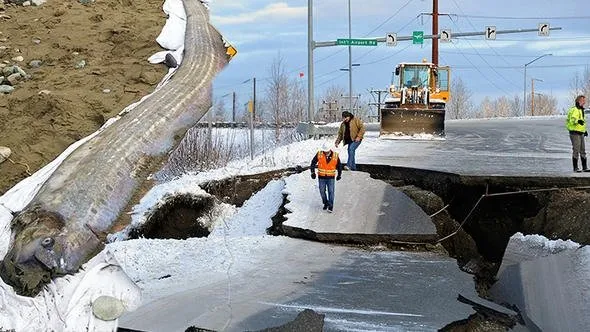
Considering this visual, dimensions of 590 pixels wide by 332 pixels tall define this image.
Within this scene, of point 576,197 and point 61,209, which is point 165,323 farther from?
point 576,197

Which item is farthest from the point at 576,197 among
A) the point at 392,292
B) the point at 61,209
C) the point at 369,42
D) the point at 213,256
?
the point at 369,42

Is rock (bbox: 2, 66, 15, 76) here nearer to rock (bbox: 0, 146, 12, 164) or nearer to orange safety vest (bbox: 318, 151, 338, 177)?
rock (bbox: 0, 146, 12, 164)

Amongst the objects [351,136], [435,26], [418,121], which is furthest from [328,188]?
[435,26]

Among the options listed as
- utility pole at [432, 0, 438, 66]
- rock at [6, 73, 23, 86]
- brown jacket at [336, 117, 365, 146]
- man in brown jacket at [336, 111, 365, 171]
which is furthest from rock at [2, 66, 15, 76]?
utility pole at [432, 0, 438, 66]

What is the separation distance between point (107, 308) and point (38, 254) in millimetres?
492

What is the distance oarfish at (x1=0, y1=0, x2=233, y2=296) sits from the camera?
295 centimetres

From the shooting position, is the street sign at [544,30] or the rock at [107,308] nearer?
the rock at [107,308]

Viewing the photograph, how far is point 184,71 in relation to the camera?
12.5ft

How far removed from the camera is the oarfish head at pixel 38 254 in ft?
9.54

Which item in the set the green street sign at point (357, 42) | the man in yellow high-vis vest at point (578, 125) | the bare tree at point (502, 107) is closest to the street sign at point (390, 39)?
the green street sign at point (357, 42)

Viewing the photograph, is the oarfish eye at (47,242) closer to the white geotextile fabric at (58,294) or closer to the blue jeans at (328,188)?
the white geotextile fabric at (58,294)

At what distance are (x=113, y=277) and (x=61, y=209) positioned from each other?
19.4 inches

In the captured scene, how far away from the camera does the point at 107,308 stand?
3.24 m

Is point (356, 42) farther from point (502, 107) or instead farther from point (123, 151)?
point (502, 107)
